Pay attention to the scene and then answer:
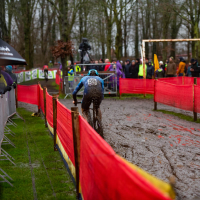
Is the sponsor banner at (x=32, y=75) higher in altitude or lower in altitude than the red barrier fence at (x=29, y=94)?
higher

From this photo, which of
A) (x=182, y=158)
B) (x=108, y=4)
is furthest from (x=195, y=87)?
(x=108, y=4)

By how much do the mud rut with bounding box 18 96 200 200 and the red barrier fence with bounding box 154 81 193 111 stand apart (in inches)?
23.1

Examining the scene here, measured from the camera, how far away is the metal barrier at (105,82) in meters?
18.8

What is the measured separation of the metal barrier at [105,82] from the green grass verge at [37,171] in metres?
9.33

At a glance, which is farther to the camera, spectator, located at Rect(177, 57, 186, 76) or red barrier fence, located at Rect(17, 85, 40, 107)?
spectator, located at Rect(177, 57, 186, 76)

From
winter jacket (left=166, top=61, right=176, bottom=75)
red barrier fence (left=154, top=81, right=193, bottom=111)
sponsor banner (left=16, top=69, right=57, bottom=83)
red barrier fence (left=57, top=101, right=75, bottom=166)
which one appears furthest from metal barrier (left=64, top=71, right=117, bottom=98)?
sponsor banner (left=16, top=69, right=57, bottom=83)

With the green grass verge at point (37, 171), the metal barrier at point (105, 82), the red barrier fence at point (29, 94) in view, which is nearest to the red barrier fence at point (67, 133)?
the green grass verge at point (37, 171)

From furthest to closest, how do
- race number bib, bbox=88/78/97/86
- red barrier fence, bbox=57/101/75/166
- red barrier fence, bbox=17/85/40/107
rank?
1. red barrier fence, bbox=17/85/40/107
2. race number bib, bbox=88/78/97/86
3. red barrier fence, bbox=57/101/75/166

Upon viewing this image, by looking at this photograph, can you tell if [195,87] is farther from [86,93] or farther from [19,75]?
[19,75]

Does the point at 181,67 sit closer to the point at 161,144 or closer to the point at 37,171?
the point at 161,144

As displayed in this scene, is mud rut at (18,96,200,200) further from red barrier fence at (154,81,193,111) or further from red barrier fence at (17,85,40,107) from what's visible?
red barrier fence at (17,85,40,107)

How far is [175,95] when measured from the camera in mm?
12438

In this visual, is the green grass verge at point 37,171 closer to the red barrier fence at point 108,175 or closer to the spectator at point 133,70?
the red barrier fence at point 108,175

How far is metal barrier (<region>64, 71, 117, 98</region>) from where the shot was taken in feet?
61.6
